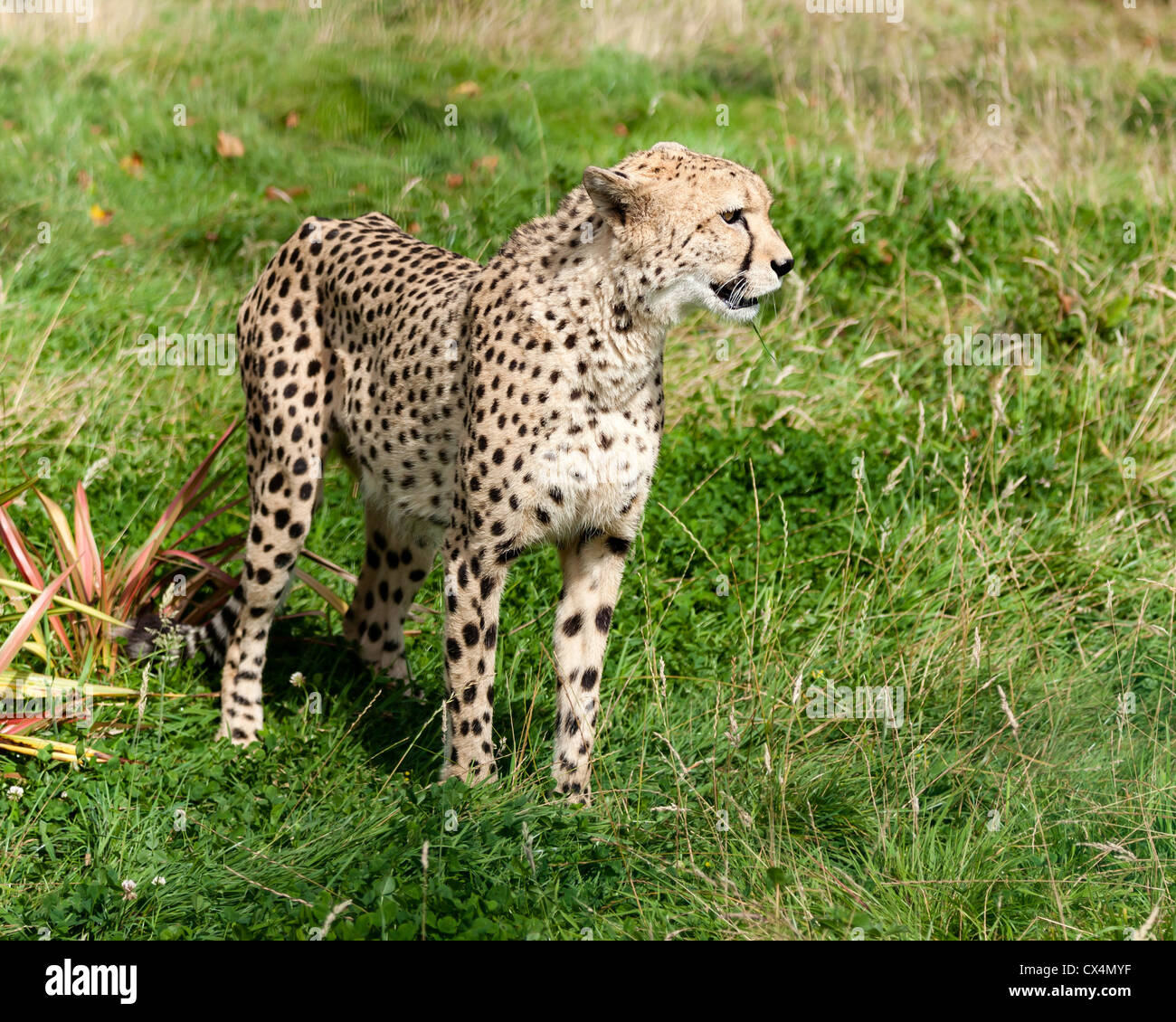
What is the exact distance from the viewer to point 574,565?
441 cm

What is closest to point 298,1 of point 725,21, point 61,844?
point 725,21

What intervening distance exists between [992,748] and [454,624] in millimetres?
1722

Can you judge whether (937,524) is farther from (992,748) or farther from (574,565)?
(574,565)

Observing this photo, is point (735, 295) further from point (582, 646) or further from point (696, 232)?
point (582, 646)

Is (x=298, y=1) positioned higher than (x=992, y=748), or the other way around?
(x=298, y=1)

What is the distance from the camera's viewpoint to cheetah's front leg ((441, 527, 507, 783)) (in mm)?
4238

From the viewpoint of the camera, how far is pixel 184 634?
5066 millimetres

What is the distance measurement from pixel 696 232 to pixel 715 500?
206 centimetres

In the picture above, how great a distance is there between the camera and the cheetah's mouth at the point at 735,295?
393 centimetres

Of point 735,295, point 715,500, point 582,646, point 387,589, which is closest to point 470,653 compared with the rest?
point 582,646

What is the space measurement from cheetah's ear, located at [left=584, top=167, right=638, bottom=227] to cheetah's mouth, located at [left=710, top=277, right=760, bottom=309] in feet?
1.10

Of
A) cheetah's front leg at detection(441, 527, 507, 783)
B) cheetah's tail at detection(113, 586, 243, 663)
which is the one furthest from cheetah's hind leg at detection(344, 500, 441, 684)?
cheetah's front leg at detection(441, 527, 507, 783)

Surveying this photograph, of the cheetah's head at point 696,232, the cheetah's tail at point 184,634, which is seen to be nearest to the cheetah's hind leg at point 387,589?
the cheetah's tail at point 184,634

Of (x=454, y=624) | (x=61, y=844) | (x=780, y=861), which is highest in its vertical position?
(x=454, y=624)
